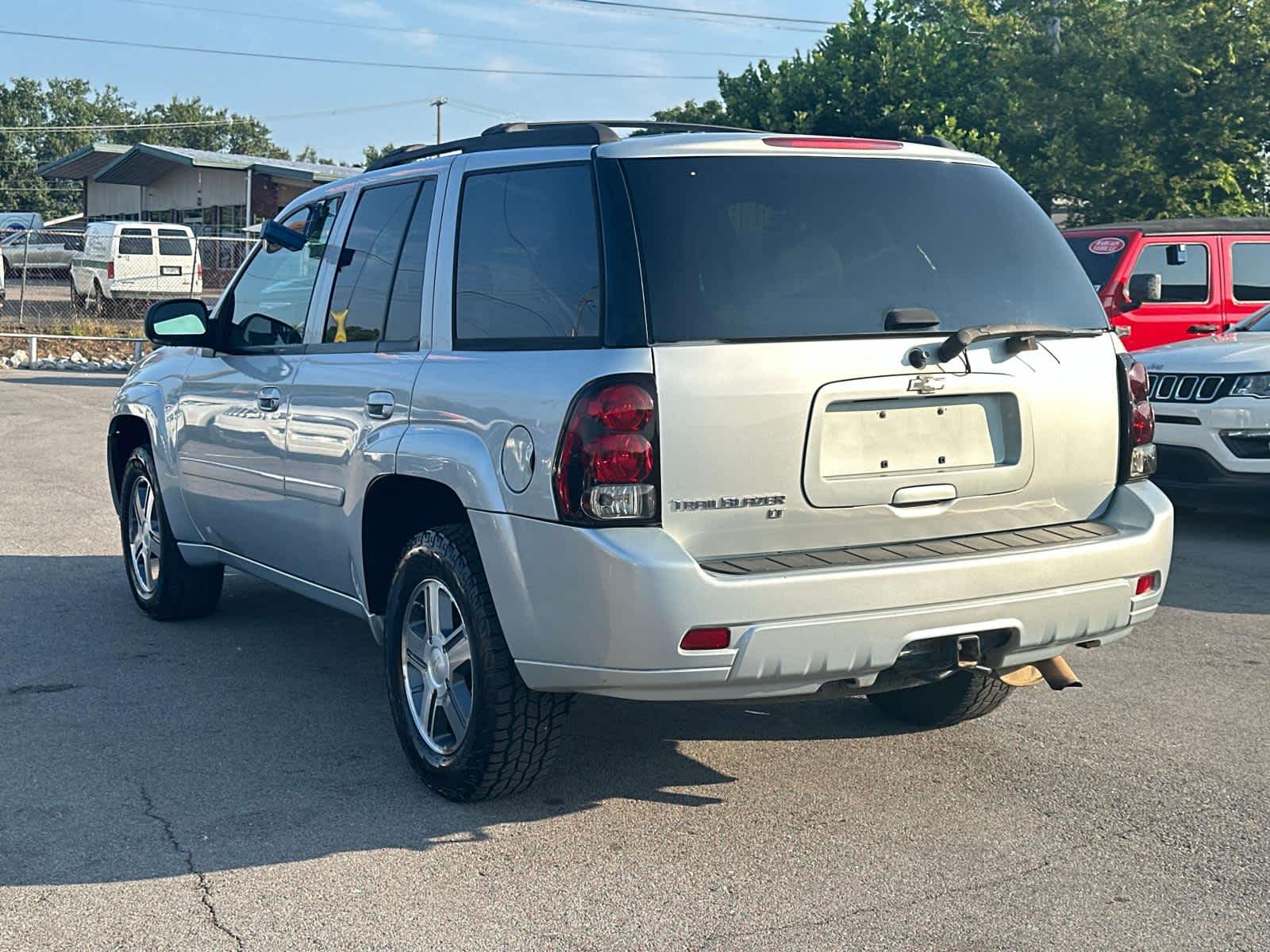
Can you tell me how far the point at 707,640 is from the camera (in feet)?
12.3

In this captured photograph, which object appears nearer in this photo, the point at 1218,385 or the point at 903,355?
the point at 903,355

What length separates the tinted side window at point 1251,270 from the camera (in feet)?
42.4

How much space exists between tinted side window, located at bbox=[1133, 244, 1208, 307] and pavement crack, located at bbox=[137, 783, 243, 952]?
407 inches

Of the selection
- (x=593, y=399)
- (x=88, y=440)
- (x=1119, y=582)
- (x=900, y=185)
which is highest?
(x=900, y=185)

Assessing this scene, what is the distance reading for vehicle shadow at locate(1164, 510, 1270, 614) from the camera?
7379mm

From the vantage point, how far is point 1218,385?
9.08m

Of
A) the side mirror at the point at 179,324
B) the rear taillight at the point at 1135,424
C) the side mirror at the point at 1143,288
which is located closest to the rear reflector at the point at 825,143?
the rear taillight at the point at 1135,424

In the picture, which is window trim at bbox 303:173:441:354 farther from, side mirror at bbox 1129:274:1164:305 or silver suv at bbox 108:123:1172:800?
side mirror at bbox 1129:274:1164:305

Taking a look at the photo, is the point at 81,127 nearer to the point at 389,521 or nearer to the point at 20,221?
the point at 20,221

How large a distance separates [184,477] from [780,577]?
3482mm

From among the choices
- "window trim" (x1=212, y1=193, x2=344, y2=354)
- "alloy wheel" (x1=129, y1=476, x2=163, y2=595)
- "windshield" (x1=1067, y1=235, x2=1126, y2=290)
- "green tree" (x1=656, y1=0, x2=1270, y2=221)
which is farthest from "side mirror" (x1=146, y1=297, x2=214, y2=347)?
"green tree" (x1=656, y1=0, x2=1270, y2=221)

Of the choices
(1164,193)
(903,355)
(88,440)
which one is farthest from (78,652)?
(1164,193)

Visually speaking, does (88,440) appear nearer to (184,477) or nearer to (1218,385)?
(184,477)

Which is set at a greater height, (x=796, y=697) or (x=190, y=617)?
(x=796, y=697)
